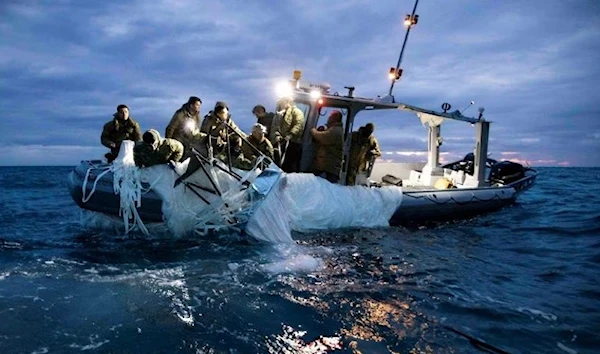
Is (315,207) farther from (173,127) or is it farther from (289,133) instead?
(173,127)

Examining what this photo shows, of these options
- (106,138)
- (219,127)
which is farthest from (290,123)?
(106,138)

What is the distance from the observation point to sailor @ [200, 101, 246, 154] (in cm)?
680

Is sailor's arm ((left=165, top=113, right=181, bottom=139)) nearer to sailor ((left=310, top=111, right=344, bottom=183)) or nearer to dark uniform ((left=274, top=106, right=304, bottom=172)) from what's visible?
dark uniform ((left=274, top=106, right=304, bottom=172))

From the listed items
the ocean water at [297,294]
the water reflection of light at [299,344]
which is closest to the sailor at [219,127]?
the ocean water at [297,294]

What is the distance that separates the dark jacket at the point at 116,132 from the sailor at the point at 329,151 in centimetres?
365

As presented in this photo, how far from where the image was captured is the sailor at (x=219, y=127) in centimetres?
680

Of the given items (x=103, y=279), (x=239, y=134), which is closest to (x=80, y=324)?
(x=103, y=279)

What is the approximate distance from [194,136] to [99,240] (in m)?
2.40

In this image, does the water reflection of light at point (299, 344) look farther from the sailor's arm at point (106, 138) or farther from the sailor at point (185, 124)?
the sailor's arm at point (106, 138)

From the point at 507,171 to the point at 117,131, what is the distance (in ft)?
41.8

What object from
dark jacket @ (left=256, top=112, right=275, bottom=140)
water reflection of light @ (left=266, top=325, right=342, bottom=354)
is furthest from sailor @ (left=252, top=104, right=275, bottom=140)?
water reflection of light @ (left=266, top=325, right=342, bottom=354)

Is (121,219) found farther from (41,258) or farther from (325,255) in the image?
(325,255)

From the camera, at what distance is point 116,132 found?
768 centimetres

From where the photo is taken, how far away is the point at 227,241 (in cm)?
672
